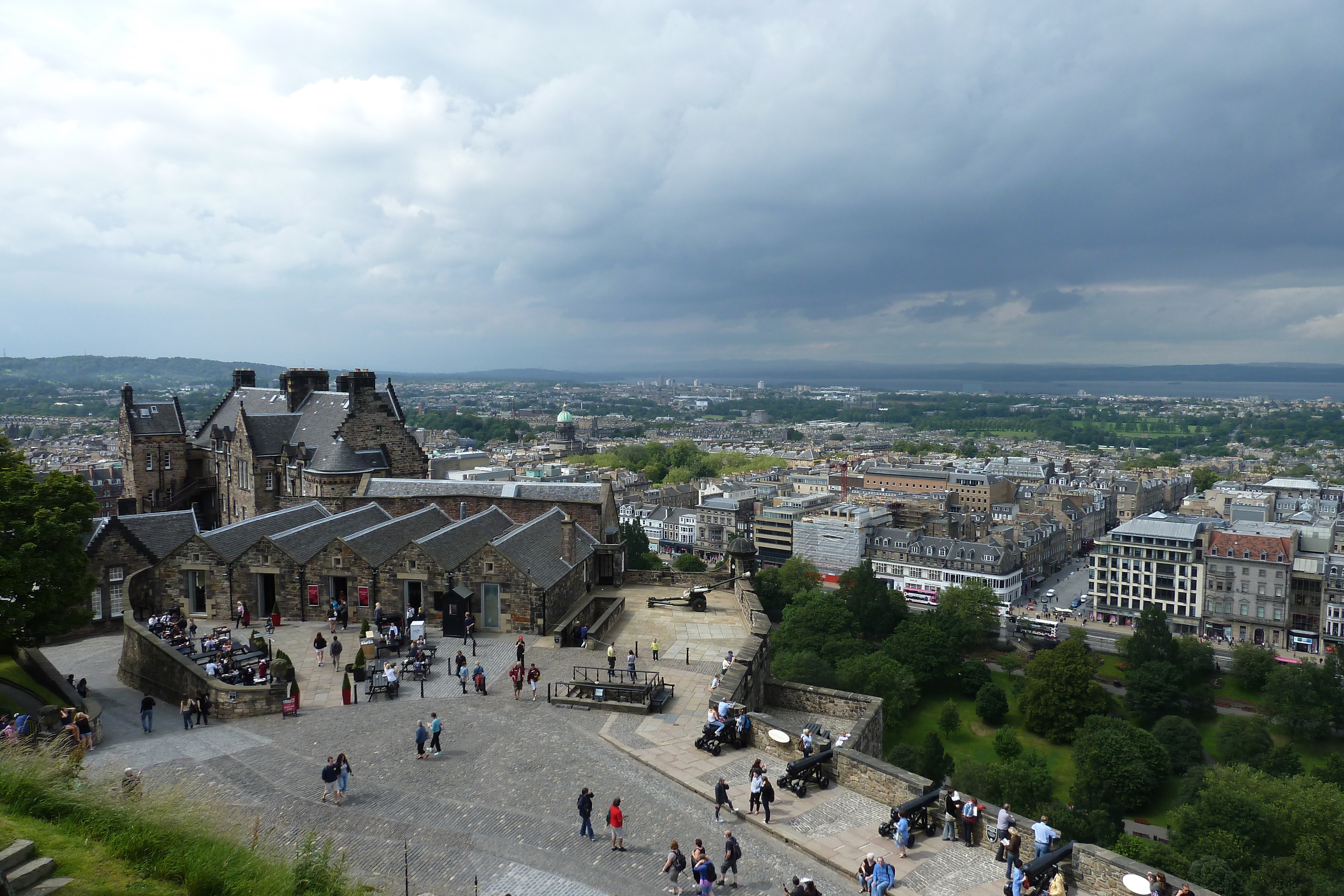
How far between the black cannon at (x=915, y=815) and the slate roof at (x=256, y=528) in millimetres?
23412

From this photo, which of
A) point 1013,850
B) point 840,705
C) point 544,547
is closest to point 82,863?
point 1013,850

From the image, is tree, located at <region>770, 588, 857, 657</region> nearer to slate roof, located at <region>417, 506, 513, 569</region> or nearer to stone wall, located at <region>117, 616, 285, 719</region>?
slate roof, located at <region>417, 506, 513, 569</region>

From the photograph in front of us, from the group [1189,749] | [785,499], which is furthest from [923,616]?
[785,499]

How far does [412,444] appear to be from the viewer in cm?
5006

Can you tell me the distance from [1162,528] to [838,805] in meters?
146

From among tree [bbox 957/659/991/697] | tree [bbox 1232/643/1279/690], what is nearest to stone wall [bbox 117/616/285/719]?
tree [bbox 957/659/991/697]

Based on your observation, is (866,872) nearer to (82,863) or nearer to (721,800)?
(721,800)

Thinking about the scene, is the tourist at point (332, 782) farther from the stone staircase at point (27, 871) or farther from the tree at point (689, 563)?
the tree at point (689, 563)

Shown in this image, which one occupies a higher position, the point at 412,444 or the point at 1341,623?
the point at 412,444

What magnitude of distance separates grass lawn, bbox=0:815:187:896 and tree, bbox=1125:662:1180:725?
99.9 metres

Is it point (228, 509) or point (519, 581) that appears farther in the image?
point (228, 509)

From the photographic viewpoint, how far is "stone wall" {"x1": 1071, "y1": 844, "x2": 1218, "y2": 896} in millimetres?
15156

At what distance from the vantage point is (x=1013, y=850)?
53.6ft

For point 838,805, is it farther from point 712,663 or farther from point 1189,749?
point 1189,749
